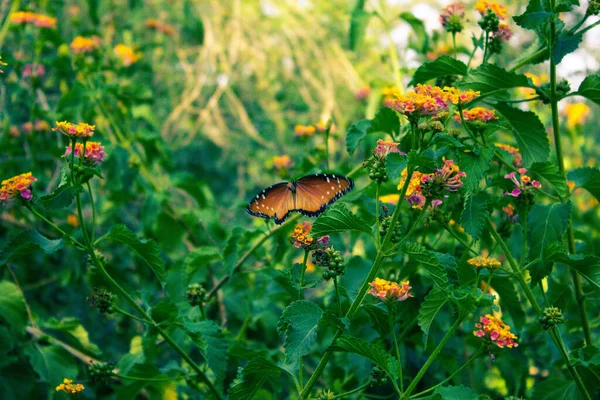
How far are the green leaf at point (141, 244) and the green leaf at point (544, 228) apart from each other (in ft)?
3.24

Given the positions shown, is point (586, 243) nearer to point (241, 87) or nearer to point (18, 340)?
point (18, 340)

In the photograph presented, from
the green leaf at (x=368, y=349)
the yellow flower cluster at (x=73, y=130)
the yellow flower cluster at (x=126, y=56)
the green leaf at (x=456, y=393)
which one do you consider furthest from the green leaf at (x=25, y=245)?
the yellow flower cluster at (x=126, y=56)

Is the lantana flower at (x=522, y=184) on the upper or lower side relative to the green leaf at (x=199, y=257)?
upper

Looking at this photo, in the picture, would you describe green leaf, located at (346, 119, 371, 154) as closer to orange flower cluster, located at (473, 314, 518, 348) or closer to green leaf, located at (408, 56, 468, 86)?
green leaf, located at (408, 56, 468, 86)

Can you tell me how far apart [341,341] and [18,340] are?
54.5 inches

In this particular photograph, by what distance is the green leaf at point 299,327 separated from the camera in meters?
1.43

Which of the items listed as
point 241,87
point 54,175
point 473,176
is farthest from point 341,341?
point 241,87

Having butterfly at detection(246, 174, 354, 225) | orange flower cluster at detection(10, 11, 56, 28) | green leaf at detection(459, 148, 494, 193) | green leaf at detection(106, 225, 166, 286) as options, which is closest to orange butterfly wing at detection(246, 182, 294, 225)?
butterfly at detection(246, 174, 354, 225)

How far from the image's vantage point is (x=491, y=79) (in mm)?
1693

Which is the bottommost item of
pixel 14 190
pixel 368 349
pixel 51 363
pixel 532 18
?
pixel 51 363

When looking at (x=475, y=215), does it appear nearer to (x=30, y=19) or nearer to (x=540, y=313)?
(x=540, y=313)

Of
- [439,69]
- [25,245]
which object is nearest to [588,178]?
[439,69]

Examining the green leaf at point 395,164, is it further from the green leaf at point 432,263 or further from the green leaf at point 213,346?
the green leaf at point 213,346

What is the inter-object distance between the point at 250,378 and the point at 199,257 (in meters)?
0.76
